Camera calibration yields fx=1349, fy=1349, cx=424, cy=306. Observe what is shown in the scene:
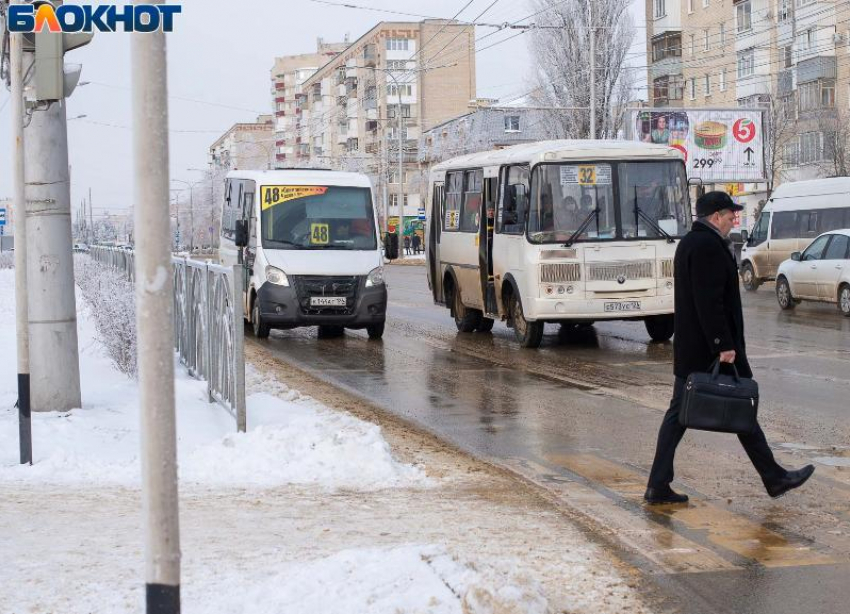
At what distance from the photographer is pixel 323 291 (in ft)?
65.7

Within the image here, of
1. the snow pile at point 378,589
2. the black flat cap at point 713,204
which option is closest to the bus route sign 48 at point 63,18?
the snow pile at point 378,589

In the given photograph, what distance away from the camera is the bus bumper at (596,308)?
17.7 meters

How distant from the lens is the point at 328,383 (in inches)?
568

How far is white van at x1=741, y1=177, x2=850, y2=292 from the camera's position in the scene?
1206 inches

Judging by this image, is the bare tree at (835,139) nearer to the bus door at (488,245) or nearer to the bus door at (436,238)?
the bus door at (436,238)

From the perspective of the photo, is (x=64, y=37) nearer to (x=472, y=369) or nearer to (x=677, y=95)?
(x=472, y=369)

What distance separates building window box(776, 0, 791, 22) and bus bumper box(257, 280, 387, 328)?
48.4 metres

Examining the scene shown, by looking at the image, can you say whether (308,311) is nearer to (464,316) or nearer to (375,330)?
(375,330)

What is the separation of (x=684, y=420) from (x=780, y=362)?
28.0ft

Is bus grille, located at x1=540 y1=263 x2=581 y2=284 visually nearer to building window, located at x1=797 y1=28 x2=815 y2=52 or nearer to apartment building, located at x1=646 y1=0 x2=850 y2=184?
apartment building, located at x1=646 y1=0 x2=850 y2=184

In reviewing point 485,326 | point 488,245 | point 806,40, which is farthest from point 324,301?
point 806,40

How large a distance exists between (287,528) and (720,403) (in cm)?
251

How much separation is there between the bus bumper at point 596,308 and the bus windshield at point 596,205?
0.81m

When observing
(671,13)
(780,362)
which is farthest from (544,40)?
(780,362)
